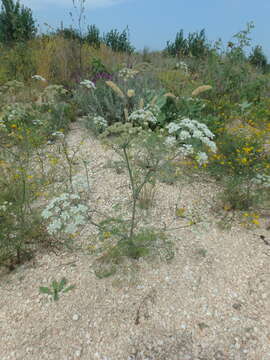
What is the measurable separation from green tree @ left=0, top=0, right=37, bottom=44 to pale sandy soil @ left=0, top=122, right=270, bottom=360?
32.1 ft

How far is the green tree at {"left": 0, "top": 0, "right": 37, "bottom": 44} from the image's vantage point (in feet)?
31.0

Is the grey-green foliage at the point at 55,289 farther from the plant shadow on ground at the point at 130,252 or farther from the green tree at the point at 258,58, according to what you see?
the green tree at the point at 258,58

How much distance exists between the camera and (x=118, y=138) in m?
1.87

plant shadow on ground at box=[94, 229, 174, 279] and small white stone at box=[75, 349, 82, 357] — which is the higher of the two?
plant shadow on ground at box=[94, 229, 174, 279]

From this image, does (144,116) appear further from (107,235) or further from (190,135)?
(107,235)

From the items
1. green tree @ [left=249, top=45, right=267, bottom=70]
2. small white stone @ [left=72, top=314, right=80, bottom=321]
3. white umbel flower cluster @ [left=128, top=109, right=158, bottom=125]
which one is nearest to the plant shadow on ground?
small white stone @ [left=72, top=314, right=80, bottom=321]

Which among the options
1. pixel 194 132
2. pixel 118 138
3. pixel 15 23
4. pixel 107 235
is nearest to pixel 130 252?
pixel 107 235

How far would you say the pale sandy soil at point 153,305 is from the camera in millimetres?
1722

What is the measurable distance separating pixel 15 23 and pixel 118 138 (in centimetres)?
988

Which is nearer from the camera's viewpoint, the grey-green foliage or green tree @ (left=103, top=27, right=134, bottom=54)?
the grey-green foliage

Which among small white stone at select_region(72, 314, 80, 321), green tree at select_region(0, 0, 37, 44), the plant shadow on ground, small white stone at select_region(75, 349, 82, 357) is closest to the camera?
small white stone at select_region(75, 349, 82, 357)

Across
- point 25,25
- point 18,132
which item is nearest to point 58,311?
point 18,132

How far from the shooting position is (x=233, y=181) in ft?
9.90

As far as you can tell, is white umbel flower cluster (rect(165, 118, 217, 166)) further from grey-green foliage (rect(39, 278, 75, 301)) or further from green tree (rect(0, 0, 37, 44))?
green tree (rect(0, 0, 37, 44))
